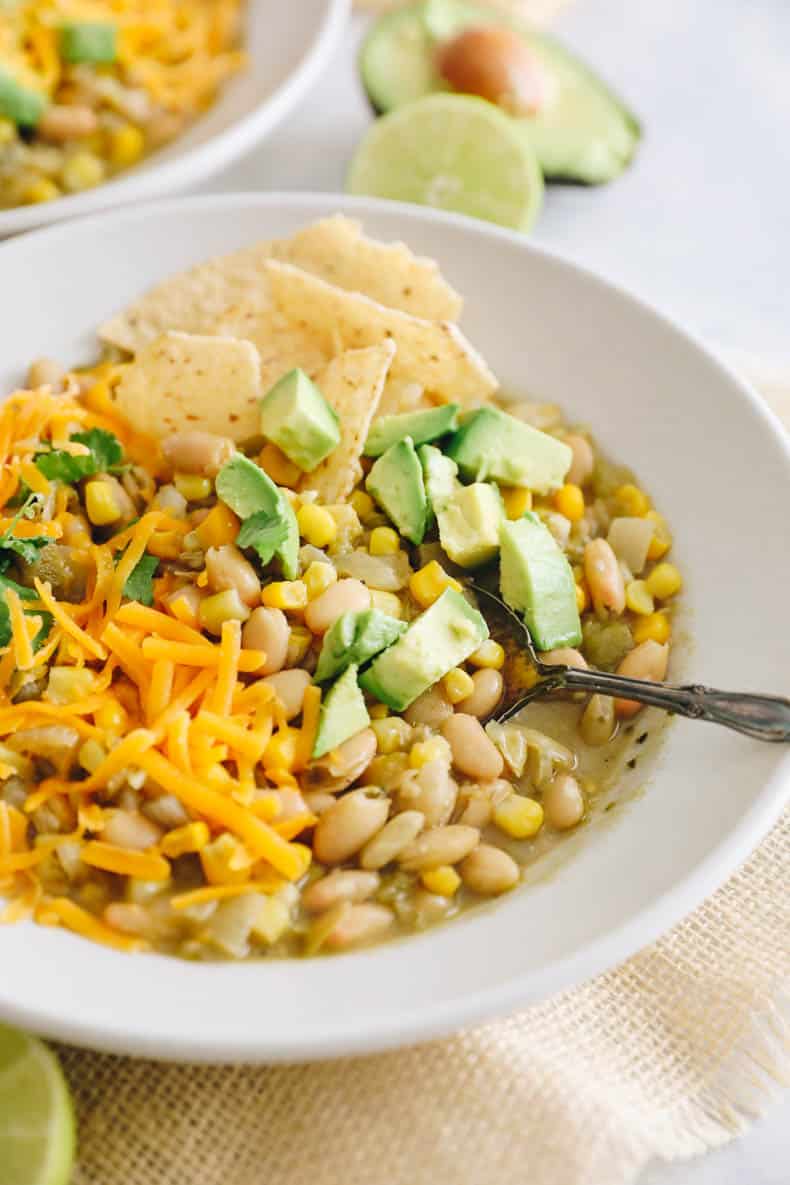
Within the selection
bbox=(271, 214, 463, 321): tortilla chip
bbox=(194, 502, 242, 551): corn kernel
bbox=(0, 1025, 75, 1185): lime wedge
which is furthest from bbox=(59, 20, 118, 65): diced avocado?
bbox=(0, 1025, 75, 1185): lime wedge

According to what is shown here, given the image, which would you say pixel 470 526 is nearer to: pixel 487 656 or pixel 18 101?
pixel 487 656

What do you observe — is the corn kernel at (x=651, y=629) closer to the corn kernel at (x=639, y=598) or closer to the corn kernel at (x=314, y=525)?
the corn kernel at (x=639, y=598)

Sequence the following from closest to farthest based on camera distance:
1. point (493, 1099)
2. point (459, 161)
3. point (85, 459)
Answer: point (493, 1099) < point (85, 459) < point (459, 161)

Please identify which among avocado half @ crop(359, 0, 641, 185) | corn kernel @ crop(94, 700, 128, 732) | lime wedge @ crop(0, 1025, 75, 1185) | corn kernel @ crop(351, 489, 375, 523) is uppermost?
avocado half @ crop(359, 0, 641, 185)

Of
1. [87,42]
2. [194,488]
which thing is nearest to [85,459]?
[194,488]

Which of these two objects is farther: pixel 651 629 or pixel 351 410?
pixel 351 410

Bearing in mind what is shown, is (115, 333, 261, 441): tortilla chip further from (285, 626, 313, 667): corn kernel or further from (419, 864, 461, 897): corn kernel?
(419, 864, 461, 897): corn kernel

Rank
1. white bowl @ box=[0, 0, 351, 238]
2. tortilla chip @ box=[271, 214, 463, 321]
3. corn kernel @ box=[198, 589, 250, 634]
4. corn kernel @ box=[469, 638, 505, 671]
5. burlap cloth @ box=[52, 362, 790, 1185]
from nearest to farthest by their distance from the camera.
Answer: burlap cloth @ box=[52, 362, 790, 1185]
corn kernel @ box=[198, 589, 250, 634]
corn kernel @ box=[469, 638, 505, 671]
tortilla chip @ box=[271, 214, 463, 321]
white bowl @ box=[0, 0, 351, 238]

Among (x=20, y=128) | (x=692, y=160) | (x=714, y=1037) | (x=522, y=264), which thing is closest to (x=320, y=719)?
(x=714, y=1037)
